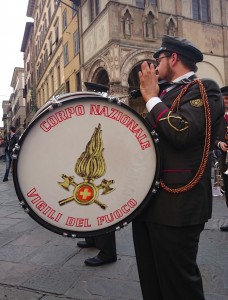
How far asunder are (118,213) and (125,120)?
427 mm

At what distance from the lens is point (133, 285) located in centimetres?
262

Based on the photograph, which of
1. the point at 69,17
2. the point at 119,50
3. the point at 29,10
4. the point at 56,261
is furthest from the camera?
the point at 29,10

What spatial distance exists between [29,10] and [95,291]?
1579 inches

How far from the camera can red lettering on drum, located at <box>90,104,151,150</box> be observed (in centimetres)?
155

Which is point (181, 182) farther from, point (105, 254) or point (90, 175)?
point (105, 254)

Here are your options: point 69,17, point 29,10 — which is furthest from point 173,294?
point 29,10

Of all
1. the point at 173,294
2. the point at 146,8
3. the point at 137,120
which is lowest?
the point at 173,294

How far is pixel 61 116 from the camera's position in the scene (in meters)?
1.53

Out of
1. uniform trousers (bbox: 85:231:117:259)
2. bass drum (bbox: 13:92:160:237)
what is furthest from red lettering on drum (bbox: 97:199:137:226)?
uniform trousers (bbox: 85:231:117:259)

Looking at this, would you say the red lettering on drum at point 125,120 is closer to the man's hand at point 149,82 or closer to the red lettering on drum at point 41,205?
the man's hand at point 149,82

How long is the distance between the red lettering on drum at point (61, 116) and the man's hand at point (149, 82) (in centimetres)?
33

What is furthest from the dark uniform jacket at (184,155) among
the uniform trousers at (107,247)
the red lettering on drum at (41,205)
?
the uniform trousers at (107,247)

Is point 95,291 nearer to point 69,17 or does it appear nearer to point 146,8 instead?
point 146,8

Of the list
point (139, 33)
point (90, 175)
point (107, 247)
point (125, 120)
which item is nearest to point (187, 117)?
point (125, 120)
